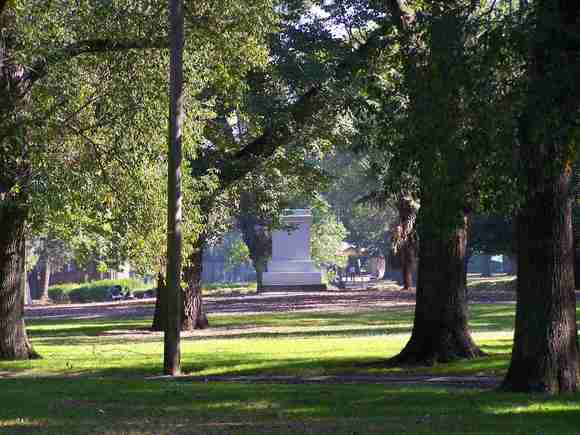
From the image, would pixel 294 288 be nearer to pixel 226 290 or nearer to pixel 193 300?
pixel 226 290

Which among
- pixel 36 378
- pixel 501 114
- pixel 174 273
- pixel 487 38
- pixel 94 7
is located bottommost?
pixel 36 378

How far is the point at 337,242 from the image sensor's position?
3688 inches

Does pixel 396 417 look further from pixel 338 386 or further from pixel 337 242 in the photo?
pixel 337 242

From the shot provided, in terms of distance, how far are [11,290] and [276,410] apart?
12308 mm

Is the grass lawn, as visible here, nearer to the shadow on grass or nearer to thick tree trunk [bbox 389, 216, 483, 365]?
the shadow on grass

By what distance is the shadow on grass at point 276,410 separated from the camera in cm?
1259

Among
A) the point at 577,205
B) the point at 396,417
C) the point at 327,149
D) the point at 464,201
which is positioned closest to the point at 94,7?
the point at 464,201

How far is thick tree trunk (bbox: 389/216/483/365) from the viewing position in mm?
21453

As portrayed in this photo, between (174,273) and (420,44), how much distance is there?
621cm

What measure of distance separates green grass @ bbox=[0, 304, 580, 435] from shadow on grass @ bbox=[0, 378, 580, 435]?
1 cm

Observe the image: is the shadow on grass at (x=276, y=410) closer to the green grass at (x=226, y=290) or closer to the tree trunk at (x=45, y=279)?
the green grass at (x=226, y=290)

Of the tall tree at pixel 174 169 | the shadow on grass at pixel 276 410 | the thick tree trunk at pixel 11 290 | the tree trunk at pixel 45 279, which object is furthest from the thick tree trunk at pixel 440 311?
the tree trunk at pixel 45 279

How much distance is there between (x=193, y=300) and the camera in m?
36.0

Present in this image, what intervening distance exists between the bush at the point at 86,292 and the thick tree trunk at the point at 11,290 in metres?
50.5
